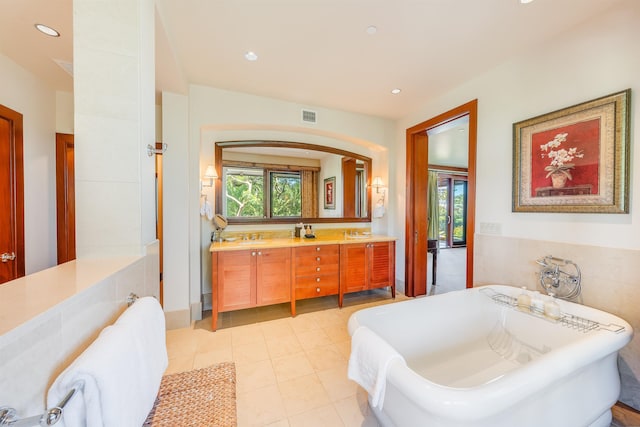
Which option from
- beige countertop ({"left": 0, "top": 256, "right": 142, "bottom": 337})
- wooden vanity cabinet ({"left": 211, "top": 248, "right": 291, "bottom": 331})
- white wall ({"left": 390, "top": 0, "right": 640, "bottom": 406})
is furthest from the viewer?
wooden vanity cabinet ({"left": 211, "top": 248, "right": 291, "bottom": 331})

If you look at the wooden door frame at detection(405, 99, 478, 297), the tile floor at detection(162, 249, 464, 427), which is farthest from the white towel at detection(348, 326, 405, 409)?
the wooden door frame at detection(405, 99, 478, 297)

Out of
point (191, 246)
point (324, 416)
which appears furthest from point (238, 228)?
point (324, 416)

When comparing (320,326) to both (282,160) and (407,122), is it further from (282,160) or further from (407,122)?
(407,122)

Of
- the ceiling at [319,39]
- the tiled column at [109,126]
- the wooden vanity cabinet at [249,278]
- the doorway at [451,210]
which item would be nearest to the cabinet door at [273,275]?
the wooden vanity cabinet at [249,278]

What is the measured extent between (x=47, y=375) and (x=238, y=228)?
2528mm

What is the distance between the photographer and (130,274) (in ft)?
3.74

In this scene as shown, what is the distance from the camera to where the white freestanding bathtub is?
0.99 meters

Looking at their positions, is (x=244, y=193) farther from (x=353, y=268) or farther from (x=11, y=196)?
(x=11, y=196)

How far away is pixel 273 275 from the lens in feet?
8.87

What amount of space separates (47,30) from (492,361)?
4115 mm

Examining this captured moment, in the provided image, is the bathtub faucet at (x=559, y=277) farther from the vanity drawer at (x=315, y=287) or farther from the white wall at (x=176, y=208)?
the white wall at (x=176, y=208)

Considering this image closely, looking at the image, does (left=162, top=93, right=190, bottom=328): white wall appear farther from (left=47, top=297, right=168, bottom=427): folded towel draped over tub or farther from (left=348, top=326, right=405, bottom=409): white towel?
(left=348, top=326, right=405, bottom=409): white towel

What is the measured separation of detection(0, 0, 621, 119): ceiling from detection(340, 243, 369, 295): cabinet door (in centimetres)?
193

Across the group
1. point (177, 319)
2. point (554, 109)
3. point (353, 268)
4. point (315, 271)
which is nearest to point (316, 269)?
point (315, 271)
